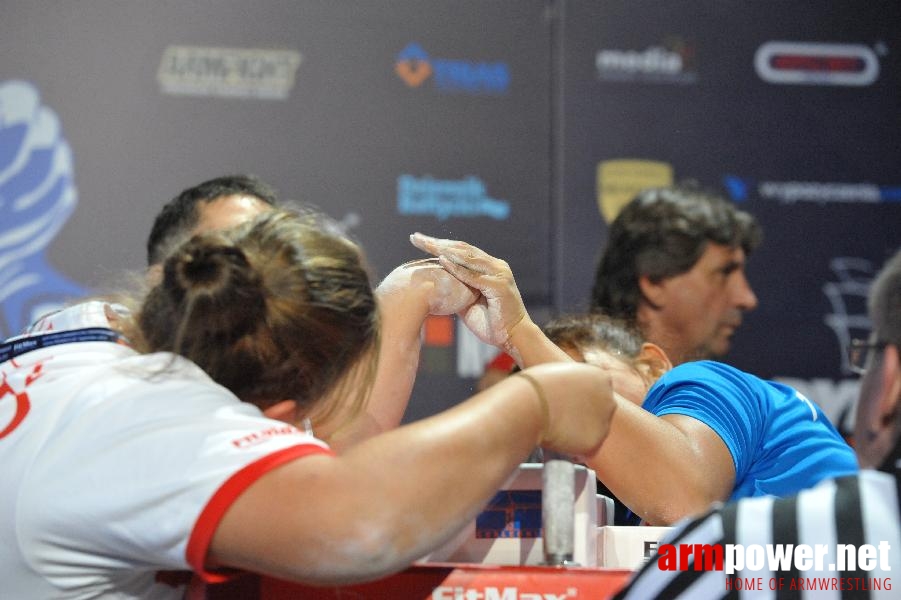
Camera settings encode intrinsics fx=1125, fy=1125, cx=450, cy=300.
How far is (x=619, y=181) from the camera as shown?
10.8ft

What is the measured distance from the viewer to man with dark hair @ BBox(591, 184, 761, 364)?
3049 mm

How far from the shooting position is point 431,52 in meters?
3.23

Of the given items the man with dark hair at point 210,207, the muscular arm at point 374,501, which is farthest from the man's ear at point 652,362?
the muscular arm at point 374,501

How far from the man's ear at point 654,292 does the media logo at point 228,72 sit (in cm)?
114

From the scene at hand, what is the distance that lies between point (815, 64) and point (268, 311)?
2.73 metres

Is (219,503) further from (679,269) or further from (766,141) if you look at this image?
(766,141)

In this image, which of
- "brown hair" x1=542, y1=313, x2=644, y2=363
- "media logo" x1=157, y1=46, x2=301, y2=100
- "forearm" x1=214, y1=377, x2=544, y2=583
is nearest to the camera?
"forearm" x1=214, y1=377, x2=544, y2=583

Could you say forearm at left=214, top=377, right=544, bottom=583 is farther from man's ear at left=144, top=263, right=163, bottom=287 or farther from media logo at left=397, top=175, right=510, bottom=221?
media logo at left=397, top=175, right=510, bottom=221

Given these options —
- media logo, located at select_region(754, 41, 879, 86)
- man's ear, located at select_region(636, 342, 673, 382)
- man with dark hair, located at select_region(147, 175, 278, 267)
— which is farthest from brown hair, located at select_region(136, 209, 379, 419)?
media logo, located at select_region(754, 41, 879, 86)

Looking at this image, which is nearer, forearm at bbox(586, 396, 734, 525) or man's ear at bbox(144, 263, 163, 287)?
man's ear at bbox(144, 263, 163, 287)

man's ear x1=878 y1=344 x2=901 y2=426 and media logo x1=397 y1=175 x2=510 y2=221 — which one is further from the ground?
media logo x1=397 y1=175 x2=510 y2=221

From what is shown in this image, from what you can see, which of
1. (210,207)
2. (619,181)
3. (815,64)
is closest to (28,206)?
(210,207)

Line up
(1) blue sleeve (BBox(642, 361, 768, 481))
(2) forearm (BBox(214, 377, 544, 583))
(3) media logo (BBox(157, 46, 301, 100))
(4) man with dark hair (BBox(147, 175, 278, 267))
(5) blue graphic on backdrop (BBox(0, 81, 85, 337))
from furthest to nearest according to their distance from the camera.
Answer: (3) media logo (BBox(157, 46, 301, 100)) → (5) blue graphic on backdrop (BBox(0, 81, 85, 337)) → (4) man with dark hair (BBox(147, 175, 278, 267)) → (1) blue sleeve (BBox(642, 361, 768, 481)) → (2) forearm (BBox(214, 377, 544, 583))

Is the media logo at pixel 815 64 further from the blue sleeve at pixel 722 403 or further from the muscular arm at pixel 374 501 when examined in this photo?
the muscular arm at pixel 374 501
